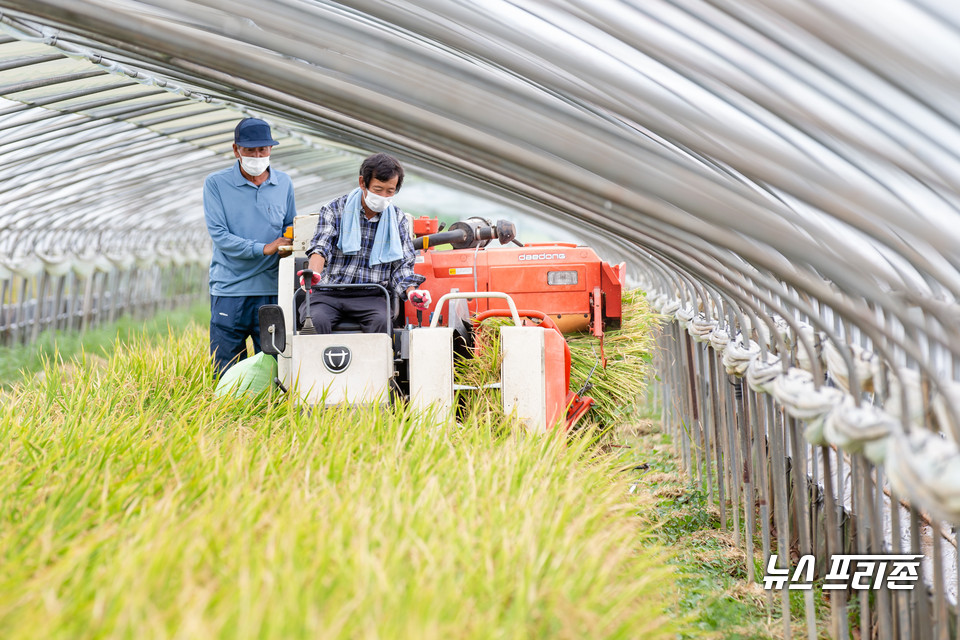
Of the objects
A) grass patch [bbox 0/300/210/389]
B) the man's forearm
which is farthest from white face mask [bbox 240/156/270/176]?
grass patch [bbox 0/300/210/389]

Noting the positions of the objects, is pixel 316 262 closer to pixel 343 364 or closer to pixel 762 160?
pixel 343 364

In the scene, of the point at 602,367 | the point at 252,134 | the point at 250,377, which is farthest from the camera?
the point at 602,367

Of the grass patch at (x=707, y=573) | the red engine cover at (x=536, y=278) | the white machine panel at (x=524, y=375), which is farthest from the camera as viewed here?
the red engine cover at (x=536, y=278)

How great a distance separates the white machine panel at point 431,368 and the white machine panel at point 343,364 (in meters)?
0.15

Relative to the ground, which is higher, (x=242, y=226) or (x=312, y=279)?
(x=242, y=226)

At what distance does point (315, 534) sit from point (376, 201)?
233 centimetres

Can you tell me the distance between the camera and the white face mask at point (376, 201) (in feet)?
14.3

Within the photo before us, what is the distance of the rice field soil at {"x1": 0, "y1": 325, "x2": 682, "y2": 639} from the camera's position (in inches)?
74.3

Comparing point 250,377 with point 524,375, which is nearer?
point 524,375

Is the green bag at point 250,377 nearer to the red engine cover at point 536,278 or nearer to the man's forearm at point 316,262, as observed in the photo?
the man's forearm at point 316,262

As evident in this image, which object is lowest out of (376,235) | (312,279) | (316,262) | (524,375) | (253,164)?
(524,375)

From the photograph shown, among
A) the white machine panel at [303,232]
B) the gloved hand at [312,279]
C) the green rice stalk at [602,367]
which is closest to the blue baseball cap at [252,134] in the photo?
the white machine panel at [303,232]

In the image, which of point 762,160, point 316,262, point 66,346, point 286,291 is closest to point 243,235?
point 286,291

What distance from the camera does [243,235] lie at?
4840 millimetres
